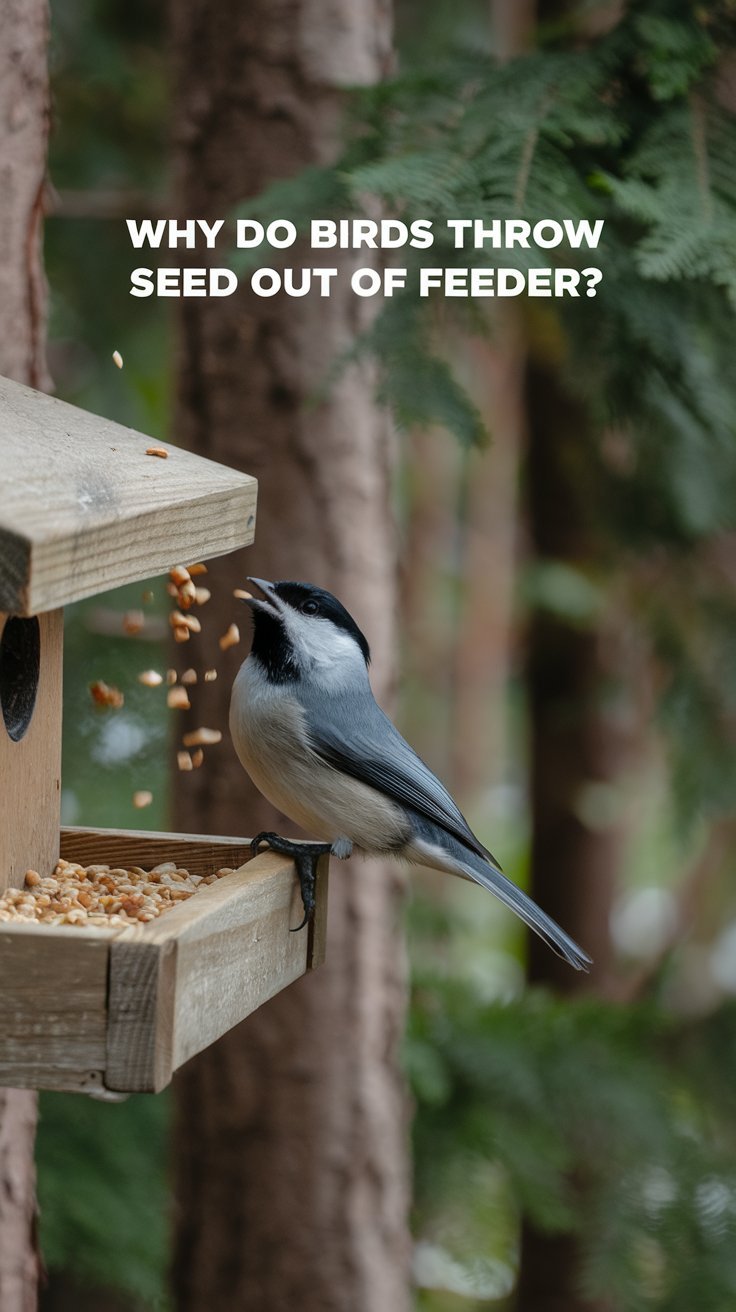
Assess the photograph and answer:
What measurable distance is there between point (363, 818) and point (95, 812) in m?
2.32

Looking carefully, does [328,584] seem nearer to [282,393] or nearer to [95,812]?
[282,393]

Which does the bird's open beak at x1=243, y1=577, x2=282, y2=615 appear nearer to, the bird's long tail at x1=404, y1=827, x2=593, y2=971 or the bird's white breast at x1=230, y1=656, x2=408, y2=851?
the bird's white breast at x1=230, y1=656, x2=408, y2=851

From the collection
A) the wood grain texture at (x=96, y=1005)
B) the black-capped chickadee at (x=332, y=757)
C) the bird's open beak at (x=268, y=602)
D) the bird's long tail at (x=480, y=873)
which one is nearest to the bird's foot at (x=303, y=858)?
the black-capped chickadee at (x=332, y=757)

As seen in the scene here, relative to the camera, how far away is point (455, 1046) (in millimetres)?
4645

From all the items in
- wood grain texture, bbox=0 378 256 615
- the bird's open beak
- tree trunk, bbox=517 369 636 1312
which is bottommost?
tree trunk, bbox=517 369 636 1312

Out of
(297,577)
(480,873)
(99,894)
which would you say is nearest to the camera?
(99,894)

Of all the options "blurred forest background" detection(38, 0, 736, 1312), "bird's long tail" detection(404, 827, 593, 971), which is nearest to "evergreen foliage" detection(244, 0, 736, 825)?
"blurred forest background" detection(38, 0, 736, 1312)

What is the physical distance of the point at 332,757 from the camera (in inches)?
101

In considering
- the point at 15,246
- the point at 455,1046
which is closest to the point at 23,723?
the point at 15,246

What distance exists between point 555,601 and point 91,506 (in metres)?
3.39

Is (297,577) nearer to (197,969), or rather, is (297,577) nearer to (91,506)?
(91,506)

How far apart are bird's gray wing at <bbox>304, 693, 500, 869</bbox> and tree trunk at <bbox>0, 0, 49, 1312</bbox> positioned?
94 centimetres

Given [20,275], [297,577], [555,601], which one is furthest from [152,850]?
[555,601]

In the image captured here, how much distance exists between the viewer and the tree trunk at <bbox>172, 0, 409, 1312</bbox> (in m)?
3.73
